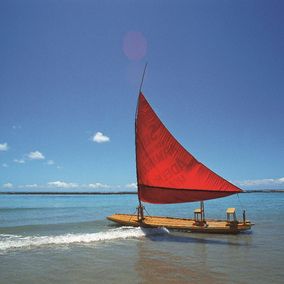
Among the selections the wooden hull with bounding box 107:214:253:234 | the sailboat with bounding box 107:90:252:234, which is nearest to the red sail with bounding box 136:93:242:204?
the sailboat with bounding box 107:90:252:234

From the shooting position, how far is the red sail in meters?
24.2

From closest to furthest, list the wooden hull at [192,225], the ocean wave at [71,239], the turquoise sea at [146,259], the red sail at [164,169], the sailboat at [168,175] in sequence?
the turquoise sea at [146,259] → the ocean wave at [71,239] → the red sail at [164,169] → the sailboat at [168,175] → the wooden hull at [192,225]

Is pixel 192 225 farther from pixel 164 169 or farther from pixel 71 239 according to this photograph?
pixel 71 239

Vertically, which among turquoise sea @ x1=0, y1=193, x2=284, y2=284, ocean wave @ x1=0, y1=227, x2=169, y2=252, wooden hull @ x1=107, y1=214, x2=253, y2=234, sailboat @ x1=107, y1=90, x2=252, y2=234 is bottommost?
turquoise sea @ x1=0, y1=193, x2=284, y2=284

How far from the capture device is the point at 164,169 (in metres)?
26.4

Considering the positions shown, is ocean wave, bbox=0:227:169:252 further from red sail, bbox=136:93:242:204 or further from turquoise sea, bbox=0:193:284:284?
red sail, bbox=136:93:242:204

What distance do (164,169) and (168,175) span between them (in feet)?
2.22

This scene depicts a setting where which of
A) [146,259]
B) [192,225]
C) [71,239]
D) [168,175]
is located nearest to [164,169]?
[168,175]

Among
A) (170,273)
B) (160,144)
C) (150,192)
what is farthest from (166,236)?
(170,273)

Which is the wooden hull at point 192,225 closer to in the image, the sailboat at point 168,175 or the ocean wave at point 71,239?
the sailboat at point 168,175

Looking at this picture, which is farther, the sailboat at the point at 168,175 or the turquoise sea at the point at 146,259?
the sailboat at the point at 168,175

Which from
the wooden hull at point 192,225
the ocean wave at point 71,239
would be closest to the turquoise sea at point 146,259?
the ocean wave at point 71,239

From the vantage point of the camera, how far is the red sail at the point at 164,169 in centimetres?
2419

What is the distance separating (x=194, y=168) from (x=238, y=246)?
22.8 ft
